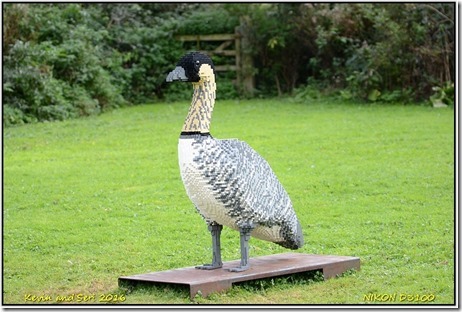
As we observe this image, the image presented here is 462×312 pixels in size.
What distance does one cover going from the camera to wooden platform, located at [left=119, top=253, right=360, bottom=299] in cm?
774

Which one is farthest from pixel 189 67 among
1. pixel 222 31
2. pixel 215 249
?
pixel 222 31

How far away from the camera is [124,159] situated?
16.5 m

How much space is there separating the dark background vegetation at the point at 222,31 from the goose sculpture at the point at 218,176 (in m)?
12.6

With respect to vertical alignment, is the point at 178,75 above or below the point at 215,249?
above

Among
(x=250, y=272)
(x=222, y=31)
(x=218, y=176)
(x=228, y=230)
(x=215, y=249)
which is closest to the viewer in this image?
(x=218, y=176)

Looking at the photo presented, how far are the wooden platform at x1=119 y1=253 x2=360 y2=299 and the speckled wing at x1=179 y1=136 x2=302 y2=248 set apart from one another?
0.99 feet

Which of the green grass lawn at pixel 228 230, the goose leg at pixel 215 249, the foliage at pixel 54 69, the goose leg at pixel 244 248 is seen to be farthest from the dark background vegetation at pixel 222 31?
the goose leg at pixel 244 248

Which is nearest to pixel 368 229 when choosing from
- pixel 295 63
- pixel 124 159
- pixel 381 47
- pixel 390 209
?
pixel 390 209

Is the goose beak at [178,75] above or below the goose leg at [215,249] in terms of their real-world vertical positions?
above

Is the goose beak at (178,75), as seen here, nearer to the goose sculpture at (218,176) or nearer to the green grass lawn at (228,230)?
the goose sculpture at (218,176)

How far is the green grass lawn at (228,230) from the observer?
8.61 metres

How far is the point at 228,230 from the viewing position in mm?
11242

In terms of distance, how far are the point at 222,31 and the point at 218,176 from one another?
1949 cm

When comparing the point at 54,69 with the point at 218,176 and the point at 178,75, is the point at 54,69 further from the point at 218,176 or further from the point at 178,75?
the point at 218,176
